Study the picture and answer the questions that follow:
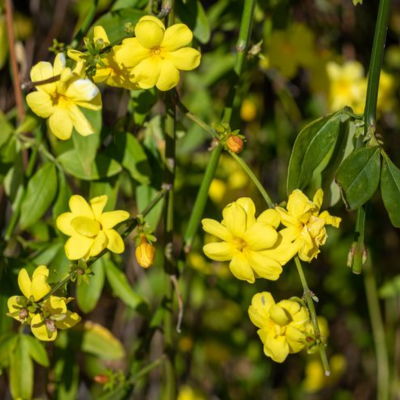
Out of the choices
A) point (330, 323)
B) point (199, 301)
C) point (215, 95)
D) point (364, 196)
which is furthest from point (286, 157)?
point (364, 196)

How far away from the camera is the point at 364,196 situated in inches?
36.9

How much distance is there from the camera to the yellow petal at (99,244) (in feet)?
3.17

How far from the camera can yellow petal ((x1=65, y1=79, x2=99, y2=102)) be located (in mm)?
952

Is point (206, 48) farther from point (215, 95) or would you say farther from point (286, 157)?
point (286, 157)

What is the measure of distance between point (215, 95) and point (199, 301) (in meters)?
0.58

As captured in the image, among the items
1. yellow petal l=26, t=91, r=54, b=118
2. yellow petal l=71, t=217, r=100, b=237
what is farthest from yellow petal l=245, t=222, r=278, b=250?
yellow petal l=26, t=91, r=54, b=118

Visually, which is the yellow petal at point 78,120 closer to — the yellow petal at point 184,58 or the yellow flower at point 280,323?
the yellow petal at point 184,58

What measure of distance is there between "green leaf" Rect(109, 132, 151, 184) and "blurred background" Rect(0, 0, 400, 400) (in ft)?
0.90

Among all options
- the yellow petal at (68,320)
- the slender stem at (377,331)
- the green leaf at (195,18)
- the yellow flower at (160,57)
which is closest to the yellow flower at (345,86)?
the slender stem at (377,331)

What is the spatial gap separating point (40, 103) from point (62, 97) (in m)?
0.03

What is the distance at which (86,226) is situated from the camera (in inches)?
A: 38.9

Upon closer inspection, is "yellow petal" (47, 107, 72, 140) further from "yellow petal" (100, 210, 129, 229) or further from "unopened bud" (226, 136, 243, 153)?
"unopened bud" (226, 136, 243, 153)

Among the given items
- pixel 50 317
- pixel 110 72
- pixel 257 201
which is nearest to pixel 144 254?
pixel 50 317

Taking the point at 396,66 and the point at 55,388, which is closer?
the point at 55,388
